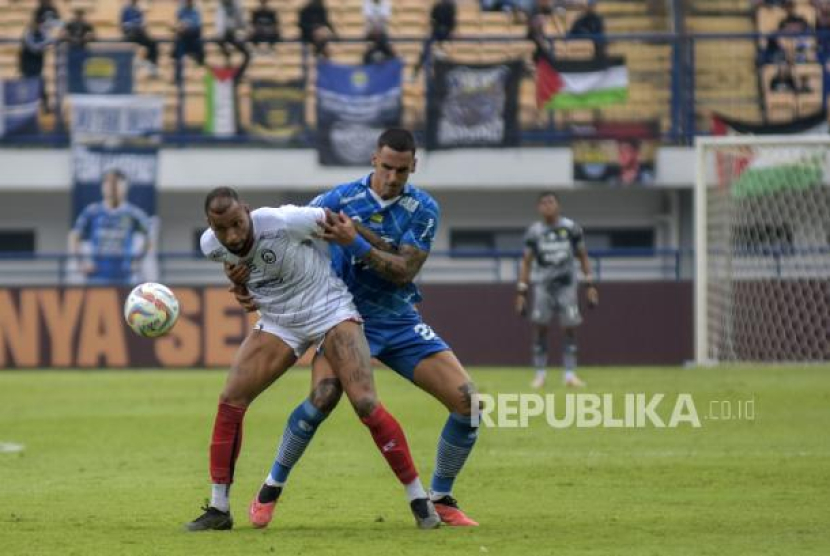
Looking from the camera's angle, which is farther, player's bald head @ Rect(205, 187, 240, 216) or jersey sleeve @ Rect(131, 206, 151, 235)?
jersey sleeve @ Rect(131, 206, 151, 235)

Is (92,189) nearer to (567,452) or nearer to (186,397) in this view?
(186,397)

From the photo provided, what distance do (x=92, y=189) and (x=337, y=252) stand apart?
60.6 ft

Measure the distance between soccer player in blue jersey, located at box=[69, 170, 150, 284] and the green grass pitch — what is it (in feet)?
20.9

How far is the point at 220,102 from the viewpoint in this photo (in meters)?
28.3

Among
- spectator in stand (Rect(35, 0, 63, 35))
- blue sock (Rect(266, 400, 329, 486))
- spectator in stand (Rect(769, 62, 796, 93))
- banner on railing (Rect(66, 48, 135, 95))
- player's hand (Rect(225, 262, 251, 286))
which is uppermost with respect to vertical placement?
spectator in stand (Rect(35, 0, 63, 35))

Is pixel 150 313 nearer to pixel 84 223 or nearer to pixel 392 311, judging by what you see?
pixel 392 311

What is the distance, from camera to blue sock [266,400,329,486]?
9.62 m

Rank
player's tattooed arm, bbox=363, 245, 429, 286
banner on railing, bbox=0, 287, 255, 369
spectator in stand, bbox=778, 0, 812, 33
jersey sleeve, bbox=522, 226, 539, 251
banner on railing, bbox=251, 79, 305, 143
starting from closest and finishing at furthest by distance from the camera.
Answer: player's tattooed arm, bbox=363, 245, 429, 286 < jersey sleeve, bbox=522, 226, 539, 251 < banner on railing, bbox=0, 287, 255, 369 < banner on railing, bbox=251, 79, 305, 143 < spectator in stand, bbox=778, 0, 812, 33

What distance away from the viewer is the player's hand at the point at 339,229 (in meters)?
9.20

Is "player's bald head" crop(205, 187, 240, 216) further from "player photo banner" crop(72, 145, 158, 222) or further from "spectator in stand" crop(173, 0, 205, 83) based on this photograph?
"spectator in stand" crop(173, 0, 205, 83)

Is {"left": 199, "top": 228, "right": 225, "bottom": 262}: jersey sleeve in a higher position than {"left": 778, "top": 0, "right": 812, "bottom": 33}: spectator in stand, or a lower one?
lower

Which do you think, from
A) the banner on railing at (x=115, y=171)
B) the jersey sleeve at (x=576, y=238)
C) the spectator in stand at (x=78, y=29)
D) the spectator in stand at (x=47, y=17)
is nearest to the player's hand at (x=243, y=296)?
the jersey sleeve at (x=576, y=238)

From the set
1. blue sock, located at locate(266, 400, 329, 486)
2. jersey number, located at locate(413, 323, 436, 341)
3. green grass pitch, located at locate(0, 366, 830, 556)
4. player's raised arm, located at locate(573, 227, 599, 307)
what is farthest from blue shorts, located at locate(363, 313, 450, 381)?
player's raised arm, located at locate(573, 227, 599, 307)

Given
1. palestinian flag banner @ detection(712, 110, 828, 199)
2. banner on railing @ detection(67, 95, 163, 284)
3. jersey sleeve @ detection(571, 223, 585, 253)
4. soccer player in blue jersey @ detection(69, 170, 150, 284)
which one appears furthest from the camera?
banner on railing @ detection(67, 95, 163, 284)
